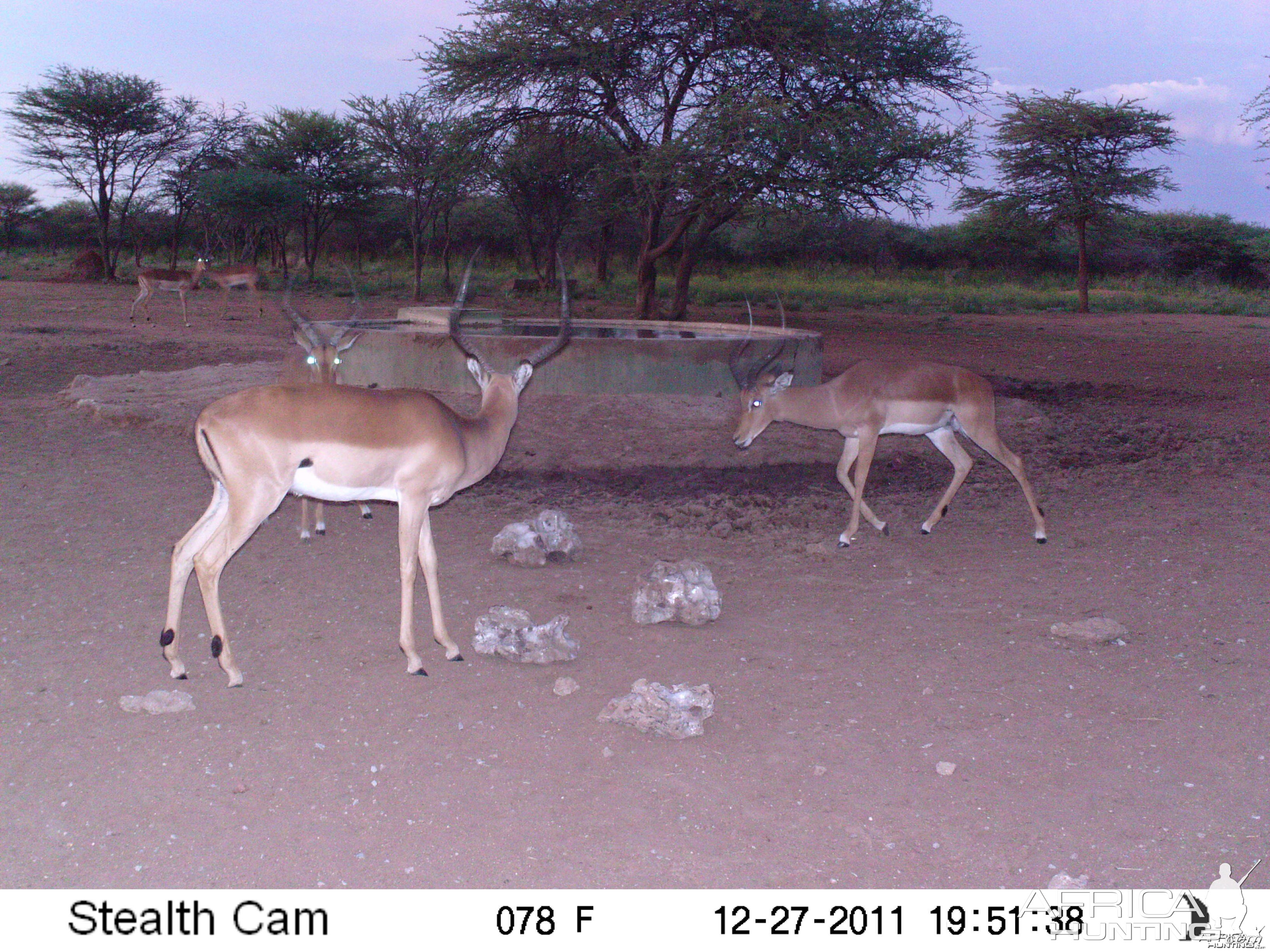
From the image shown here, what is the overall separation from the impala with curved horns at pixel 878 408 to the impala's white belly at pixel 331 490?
104 inches

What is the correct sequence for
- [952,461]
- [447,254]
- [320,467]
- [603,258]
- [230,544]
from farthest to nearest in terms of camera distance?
[603,258]
[447,254]
[952,461]
[320,467]
[230,544]

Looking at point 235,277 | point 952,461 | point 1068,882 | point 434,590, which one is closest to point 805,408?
point 952,461

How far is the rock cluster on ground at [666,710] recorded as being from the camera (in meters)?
3.62

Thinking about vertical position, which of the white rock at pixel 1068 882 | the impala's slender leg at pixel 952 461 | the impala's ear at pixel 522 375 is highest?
the impala's ear at pixel 522 375

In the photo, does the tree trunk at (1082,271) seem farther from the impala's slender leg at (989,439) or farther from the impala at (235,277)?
the impala's slender leg at (989,439)

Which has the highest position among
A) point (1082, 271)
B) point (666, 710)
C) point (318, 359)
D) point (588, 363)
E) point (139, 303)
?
point (1082, 271)

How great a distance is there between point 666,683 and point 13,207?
45.7 metres

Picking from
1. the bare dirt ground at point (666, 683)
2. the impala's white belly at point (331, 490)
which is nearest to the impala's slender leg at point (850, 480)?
the bare dirt ground at point (666, 683)

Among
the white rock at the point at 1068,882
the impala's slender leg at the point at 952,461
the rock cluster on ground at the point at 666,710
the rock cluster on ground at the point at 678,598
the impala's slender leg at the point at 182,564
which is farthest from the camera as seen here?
the impala's slender leg at the point at 952,461

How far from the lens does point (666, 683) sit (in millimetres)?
4117

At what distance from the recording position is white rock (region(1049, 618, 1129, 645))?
4.55m

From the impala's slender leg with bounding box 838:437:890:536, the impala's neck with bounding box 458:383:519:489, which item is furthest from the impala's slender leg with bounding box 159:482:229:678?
the impala's slender leg with bounding box 838:437:890:536

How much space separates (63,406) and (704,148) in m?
9.34

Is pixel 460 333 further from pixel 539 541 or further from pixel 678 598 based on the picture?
pixel 678 598
